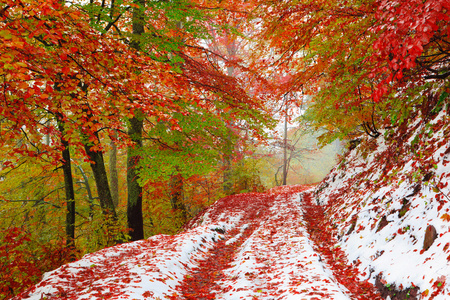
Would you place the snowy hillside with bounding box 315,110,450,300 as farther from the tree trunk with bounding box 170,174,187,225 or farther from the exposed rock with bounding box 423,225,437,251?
the tree trunk with bounding box 170,174,187,225

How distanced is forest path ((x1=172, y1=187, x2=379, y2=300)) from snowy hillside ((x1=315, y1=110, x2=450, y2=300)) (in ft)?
1.37

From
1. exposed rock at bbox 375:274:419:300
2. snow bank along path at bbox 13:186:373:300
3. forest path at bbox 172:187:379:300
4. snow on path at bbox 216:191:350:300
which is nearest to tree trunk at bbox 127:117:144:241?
snow bank along path at bbox 13:186:373:300

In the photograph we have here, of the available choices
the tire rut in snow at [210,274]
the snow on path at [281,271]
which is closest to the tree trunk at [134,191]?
the tire rut in snow at [210,274]

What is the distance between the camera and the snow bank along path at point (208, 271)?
153 inches

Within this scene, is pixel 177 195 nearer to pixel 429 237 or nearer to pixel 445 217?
pixel 429 237

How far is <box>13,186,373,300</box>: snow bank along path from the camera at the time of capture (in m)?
3.89

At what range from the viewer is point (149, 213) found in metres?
12.9

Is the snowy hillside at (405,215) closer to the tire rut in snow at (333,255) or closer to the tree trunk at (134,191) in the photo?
the tire rut in snow at (333,255)

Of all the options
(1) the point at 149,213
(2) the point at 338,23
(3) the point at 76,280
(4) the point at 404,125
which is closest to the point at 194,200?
(1) the point at 149,213

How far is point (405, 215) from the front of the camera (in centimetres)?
428

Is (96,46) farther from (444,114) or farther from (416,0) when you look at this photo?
(444,114)

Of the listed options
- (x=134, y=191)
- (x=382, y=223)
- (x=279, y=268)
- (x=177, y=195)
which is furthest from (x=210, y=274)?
(x=177, y=195)

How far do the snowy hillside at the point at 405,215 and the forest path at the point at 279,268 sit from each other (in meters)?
→ 0.42

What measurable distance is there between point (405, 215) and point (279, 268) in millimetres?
2452
